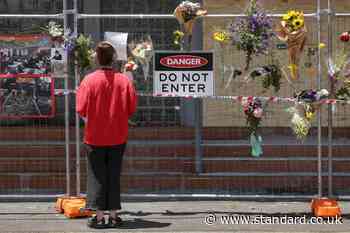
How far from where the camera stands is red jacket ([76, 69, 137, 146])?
8.09m

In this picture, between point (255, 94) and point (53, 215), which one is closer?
point (53, 215)

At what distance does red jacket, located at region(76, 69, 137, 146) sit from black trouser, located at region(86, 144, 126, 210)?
104mm

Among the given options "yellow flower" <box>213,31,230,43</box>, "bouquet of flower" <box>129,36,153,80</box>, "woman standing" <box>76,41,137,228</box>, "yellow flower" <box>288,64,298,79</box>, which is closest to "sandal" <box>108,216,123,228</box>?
"woman standing" <box>76,41,137,228</box>

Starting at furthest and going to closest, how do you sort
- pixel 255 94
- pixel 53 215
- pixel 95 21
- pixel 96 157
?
pixel 95 21
pixel 255 94
pixel 53 215
pixel 96 157

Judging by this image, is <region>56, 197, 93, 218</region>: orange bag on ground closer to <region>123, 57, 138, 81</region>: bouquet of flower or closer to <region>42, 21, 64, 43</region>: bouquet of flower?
<region>123, 57, 138, 81</region>: bouquet of flower

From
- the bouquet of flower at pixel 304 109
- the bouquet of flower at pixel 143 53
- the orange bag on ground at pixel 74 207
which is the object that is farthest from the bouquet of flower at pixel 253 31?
the orange bag on ground at pixel 74 207

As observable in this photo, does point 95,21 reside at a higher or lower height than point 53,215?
higher

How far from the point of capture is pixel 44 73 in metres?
9.26

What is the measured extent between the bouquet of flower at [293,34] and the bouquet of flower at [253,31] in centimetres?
16

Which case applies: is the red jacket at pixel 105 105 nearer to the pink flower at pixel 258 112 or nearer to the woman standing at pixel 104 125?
the woman standing at pixel 104 125

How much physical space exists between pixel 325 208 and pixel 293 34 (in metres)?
1.96

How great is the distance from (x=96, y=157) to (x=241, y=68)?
6.80ft

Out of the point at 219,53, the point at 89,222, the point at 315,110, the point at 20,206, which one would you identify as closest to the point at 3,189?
the point at 20,206

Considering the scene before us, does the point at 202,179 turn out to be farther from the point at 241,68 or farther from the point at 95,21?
the point at 95,21
